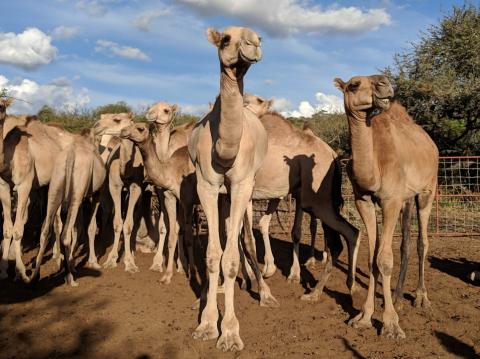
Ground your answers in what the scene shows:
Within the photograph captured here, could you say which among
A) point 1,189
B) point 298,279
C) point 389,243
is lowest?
point 298,279

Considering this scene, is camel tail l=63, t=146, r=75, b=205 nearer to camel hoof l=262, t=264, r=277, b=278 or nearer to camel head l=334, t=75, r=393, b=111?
camel hoof l=262, t=264, r=277, b=278

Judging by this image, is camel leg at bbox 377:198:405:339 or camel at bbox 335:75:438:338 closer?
camel at bbox 335:75:438:338

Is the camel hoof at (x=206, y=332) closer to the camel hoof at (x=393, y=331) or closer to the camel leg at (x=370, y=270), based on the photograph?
the camel leg at (x=370, y=270)

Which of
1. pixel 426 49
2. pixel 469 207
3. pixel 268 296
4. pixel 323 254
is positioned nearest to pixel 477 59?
pixel 426 49

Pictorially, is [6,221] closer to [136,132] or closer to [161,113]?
[136,132]

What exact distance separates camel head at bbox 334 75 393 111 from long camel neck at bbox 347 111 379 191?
103 millimetres

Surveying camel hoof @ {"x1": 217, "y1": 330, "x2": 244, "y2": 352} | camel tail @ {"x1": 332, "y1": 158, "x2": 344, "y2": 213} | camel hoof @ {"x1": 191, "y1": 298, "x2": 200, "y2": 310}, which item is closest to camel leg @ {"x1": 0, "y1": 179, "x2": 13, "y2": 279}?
camel hoof @ {"x1": 191, "y1": 298, "x2": 200, "y2": 310}

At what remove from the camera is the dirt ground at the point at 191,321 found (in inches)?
211

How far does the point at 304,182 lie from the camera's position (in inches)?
329

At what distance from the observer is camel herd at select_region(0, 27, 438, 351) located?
554cm

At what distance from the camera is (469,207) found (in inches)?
606

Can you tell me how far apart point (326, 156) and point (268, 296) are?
257 cm

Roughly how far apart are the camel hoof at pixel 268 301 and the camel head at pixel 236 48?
3408mm

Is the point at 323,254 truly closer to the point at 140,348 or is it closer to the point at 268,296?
the point at 268,296
